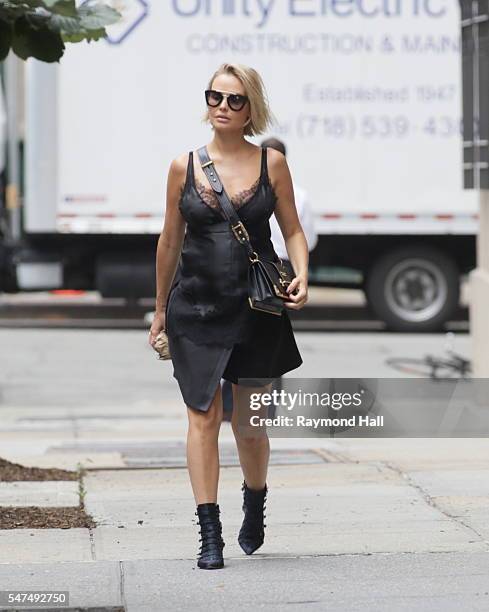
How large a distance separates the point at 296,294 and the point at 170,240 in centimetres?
52

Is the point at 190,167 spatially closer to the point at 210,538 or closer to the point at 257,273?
the point at 257,273

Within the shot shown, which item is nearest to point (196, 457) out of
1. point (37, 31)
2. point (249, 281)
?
point (249, 281)

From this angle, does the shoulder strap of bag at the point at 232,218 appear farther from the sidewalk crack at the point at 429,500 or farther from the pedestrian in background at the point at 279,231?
the pedestrian in background at the point at 279,231

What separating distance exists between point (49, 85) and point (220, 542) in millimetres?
12295

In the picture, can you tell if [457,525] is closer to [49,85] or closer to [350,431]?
[350,431]

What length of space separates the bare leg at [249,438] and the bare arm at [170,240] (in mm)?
411

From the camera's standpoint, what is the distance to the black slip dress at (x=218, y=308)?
5406 mm

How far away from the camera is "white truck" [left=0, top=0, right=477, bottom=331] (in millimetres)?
17078

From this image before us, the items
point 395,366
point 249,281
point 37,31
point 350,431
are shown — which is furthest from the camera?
point 395,366

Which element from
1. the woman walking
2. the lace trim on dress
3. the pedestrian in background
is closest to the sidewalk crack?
the woman walking

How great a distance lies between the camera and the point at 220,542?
541cm

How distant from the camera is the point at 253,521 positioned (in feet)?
18.5

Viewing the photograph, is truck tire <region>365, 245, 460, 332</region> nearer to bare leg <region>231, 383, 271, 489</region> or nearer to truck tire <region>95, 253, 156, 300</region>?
truck tire <region>95, 253, 156, 300</region>

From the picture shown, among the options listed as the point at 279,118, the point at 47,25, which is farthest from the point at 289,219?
the point at 279,118
